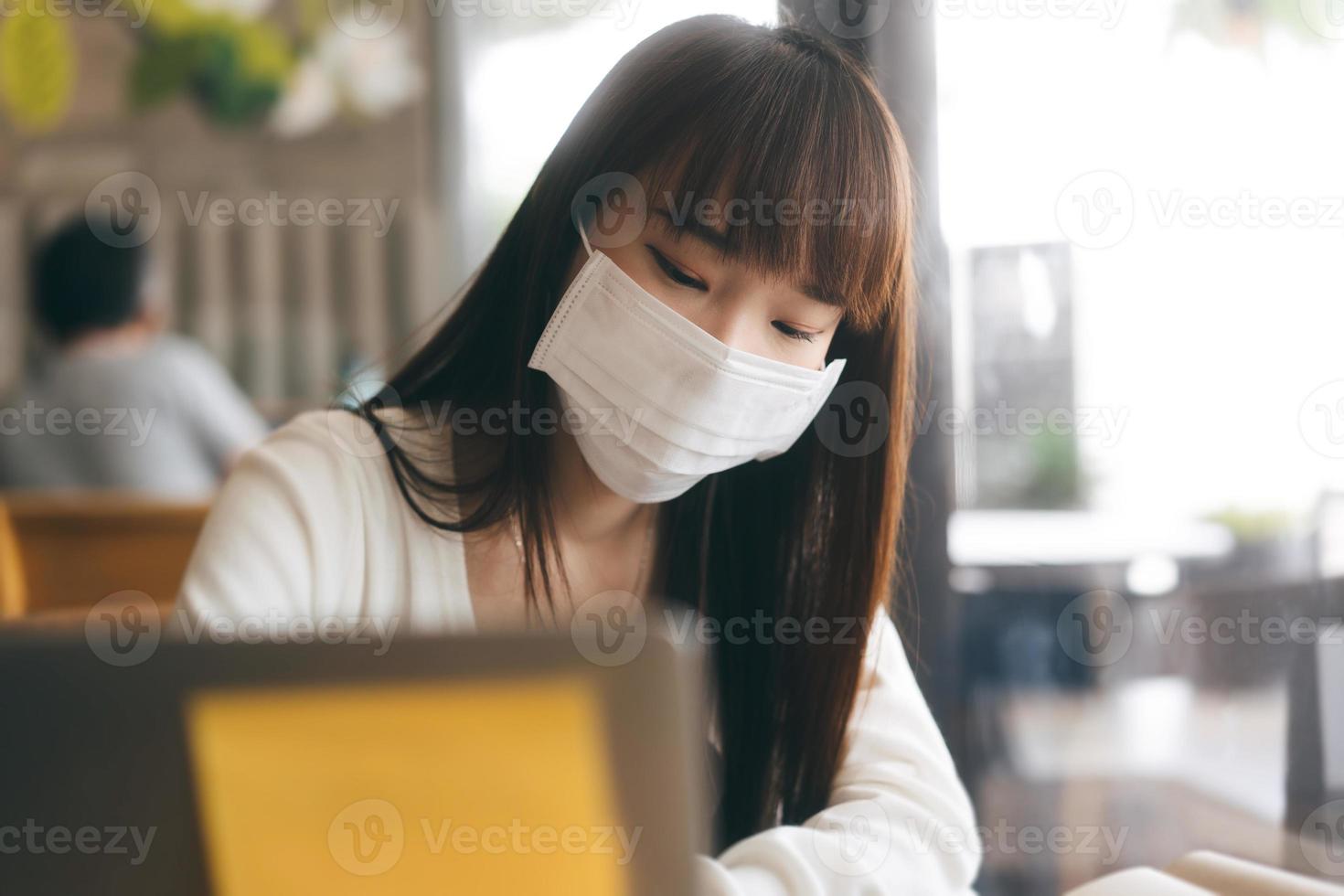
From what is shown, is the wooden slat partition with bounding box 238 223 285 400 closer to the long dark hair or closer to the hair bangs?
the long dark hair

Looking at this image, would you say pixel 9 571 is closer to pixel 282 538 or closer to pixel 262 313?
pixel 282 538

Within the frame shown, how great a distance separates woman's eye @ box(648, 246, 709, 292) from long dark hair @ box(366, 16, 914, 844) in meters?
0.05

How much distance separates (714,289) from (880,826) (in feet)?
1.41

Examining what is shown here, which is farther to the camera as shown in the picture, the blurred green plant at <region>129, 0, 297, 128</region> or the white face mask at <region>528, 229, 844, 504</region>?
the blurred green plant at <region>129, 0, 297, 128</region>

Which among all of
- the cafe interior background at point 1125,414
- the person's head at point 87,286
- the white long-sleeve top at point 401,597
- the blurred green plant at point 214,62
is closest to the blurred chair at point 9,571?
the cafe interior background at point 1125,414

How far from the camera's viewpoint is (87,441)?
2.61 meters

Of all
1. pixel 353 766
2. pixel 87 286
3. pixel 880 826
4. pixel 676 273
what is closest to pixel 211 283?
pixel 87 286

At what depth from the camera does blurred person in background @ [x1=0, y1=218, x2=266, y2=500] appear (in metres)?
2.54

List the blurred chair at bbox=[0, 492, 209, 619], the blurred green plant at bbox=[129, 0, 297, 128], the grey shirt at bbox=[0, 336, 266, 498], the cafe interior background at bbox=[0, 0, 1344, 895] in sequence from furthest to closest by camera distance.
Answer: the blurred green plant at bbox=[129, 0, 297, 128] < the grey shirt at bbox=[0, 336, 266, 498] < the blurred chair at bbox=[0, 492, 209, 619] < the cafe interior background at bbox=[0, 0, 1344, 895]

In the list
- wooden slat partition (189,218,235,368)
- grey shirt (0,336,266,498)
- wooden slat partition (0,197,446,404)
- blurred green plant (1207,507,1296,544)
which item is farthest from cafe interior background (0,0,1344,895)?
wooden slat partition (189,218,235,368)

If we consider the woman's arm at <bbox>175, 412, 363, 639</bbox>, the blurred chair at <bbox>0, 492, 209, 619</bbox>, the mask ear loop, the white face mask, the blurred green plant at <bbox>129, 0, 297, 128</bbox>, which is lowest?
the blurred chair at <bbox>0, 492, 209, 619</bbox>

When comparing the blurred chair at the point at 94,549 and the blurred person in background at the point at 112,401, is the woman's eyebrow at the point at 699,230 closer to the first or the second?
the blurred chair at the point at 94,549

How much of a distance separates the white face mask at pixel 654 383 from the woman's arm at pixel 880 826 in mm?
263

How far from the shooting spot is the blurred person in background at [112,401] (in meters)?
2.54
